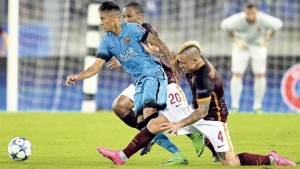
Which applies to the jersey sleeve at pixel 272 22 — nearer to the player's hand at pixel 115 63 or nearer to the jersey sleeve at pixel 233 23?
the jersey sleeve at pixel 233 23

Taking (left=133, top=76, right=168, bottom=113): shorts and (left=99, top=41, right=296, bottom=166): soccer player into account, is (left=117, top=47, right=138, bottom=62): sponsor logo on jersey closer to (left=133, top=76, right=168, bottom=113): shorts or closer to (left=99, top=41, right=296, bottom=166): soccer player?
(left=133, top=76, right=168, bottom=113): shorts

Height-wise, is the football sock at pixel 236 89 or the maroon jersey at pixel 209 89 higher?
the maroon jersey at pixel 209 89

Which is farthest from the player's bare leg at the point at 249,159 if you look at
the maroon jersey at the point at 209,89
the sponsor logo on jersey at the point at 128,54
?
the sponsor logo on jersey at the point at 128,54

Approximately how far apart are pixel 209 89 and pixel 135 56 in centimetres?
149

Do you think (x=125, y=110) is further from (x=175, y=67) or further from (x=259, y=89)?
(x=259, y=89)

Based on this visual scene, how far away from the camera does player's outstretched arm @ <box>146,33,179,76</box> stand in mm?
10430

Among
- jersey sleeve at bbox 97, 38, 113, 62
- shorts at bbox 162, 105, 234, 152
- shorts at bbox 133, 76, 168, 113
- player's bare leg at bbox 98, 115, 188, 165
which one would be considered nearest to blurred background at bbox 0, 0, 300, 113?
shorts at bbox 133, 76, 168, 113

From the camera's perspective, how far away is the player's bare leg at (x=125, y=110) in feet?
36.8

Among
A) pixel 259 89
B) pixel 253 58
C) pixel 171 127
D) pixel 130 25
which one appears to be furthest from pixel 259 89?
pixel 171 127

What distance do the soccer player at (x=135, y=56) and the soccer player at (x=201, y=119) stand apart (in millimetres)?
608

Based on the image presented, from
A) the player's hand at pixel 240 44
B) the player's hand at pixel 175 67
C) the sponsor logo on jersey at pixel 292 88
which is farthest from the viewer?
the sponsor logo on jersey at pixel 292 88

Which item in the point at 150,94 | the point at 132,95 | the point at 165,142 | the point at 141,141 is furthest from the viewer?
the point at 132,95

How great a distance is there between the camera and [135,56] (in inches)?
422

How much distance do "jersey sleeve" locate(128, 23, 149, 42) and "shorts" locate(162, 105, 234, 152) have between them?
3.37ft
